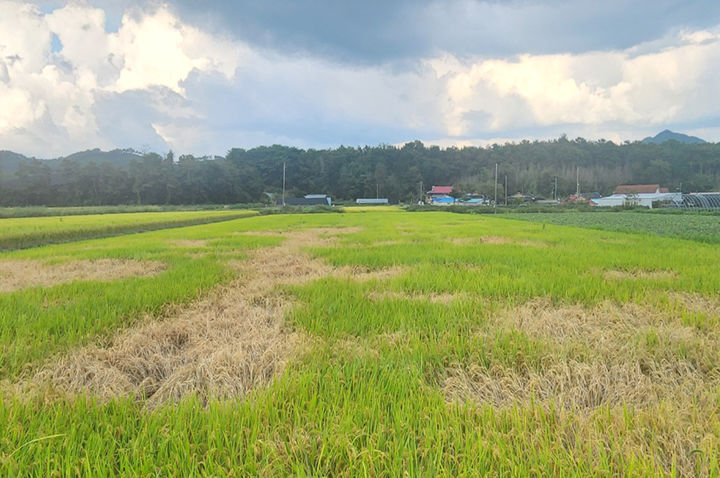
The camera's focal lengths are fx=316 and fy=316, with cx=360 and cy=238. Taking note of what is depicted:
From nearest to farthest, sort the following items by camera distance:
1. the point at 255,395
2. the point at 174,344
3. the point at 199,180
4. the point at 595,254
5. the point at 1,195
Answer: the point at 255,395 < the point at 174,344 < the point at 595,254 < the point at 1,195 < the point at 199,180

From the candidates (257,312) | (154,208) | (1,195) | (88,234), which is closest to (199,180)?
(154,208)

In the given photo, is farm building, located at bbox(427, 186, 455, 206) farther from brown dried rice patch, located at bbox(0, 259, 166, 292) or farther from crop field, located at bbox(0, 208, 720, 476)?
crop field, located at bbox(0, 208, 720, 476)

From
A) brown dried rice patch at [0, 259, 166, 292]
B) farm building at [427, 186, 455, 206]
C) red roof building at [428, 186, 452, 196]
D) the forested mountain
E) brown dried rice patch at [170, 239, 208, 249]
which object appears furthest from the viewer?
red roof building at [428, 186, 452, 196]

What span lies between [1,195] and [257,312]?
6460 centimetres

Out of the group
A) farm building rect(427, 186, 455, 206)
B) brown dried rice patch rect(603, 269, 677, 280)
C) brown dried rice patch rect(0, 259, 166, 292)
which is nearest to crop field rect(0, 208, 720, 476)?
brown dried rice patch rect(603, 269, 677, 280)

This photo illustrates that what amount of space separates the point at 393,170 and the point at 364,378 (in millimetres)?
84406

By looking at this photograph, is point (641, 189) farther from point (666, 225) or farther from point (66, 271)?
point (66, 271)

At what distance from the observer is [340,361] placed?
1.96 metres

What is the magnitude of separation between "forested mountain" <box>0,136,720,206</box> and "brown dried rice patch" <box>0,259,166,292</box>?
57479 mm

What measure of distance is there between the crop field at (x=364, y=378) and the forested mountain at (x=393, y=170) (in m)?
61.8

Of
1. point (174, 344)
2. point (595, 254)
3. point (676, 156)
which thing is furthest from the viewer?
point (676, 156)

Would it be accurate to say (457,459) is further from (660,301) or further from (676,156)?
(676,156)

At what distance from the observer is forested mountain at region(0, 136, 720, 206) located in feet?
183

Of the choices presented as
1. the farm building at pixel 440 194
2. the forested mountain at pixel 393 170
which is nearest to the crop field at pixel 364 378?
the forested mountain at pixel 393 170
